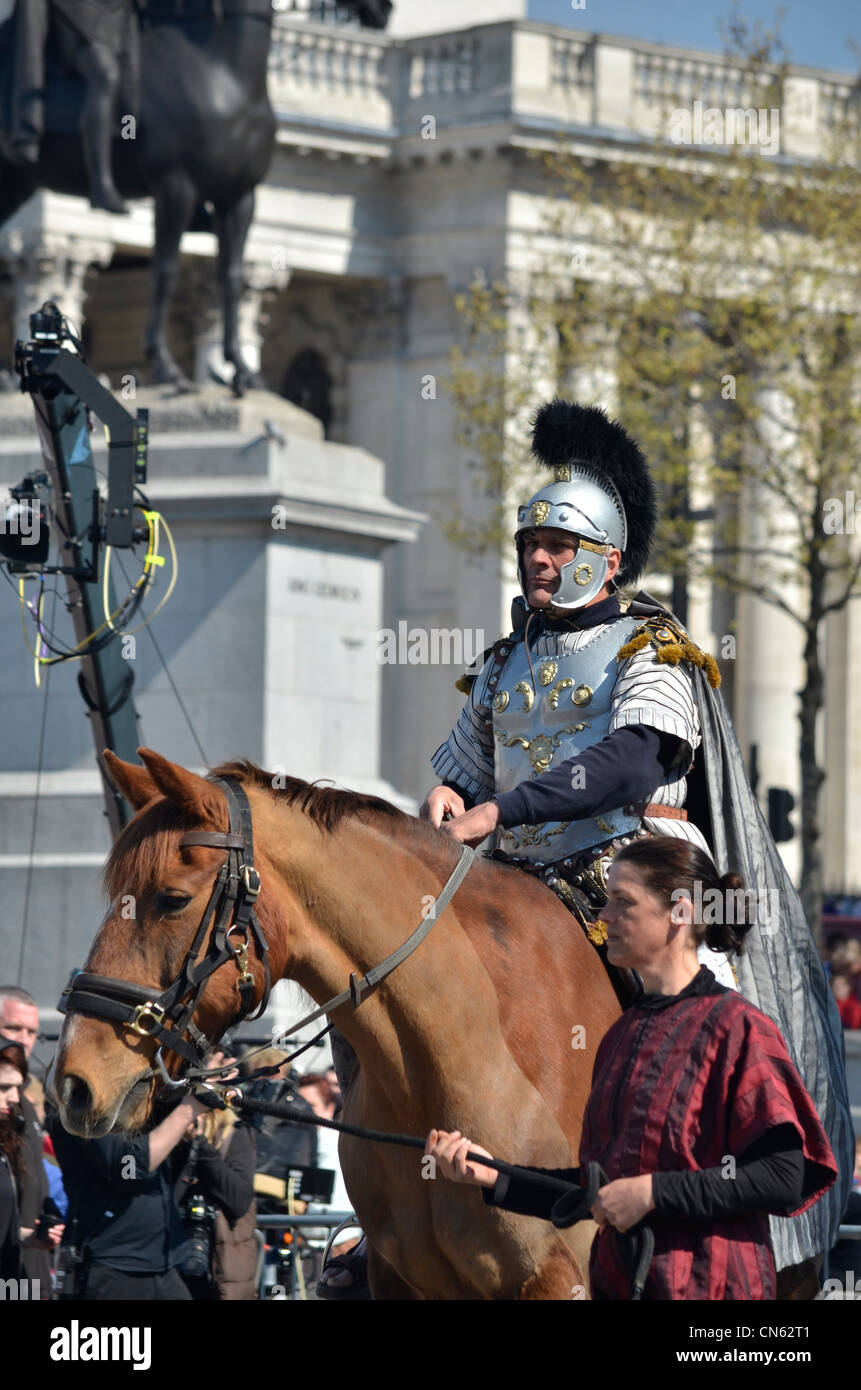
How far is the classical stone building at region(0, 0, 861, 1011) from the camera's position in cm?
4659

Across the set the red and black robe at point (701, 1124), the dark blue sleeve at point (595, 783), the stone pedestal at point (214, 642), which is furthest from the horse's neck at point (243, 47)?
the red and black robe at point (701, 1124)

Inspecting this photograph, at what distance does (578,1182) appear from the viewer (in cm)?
599

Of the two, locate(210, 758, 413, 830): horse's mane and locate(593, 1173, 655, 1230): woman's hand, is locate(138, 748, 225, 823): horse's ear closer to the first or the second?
locate(210, 758, 413, 830): horse's mane

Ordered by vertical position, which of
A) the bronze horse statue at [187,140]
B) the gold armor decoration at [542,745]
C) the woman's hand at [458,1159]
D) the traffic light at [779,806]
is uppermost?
the bronze horse statue at [187,140]

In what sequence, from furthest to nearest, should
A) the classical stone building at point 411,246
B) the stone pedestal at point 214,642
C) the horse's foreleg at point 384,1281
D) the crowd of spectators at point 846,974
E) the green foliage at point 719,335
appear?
the classical stone building at point 411,246 → the green foliage at point 719,335 → the crowd of spectators at point 846,974 → the stone pedestal at point 214,642 → the horse's foreleg at point 384,1281

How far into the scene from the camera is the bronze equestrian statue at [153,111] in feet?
55.9

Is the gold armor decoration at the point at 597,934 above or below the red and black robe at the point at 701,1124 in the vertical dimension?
above

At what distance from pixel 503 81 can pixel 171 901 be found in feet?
141

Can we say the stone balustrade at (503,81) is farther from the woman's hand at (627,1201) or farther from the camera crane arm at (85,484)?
the woman's hand at (627,1201)

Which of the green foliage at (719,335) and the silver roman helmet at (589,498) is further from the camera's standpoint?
the green foliage at (719,335)

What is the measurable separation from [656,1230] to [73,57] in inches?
527

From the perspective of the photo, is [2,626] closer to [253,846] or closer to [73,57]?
[73,57]

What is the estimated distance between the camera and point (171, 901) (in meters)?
5.95
